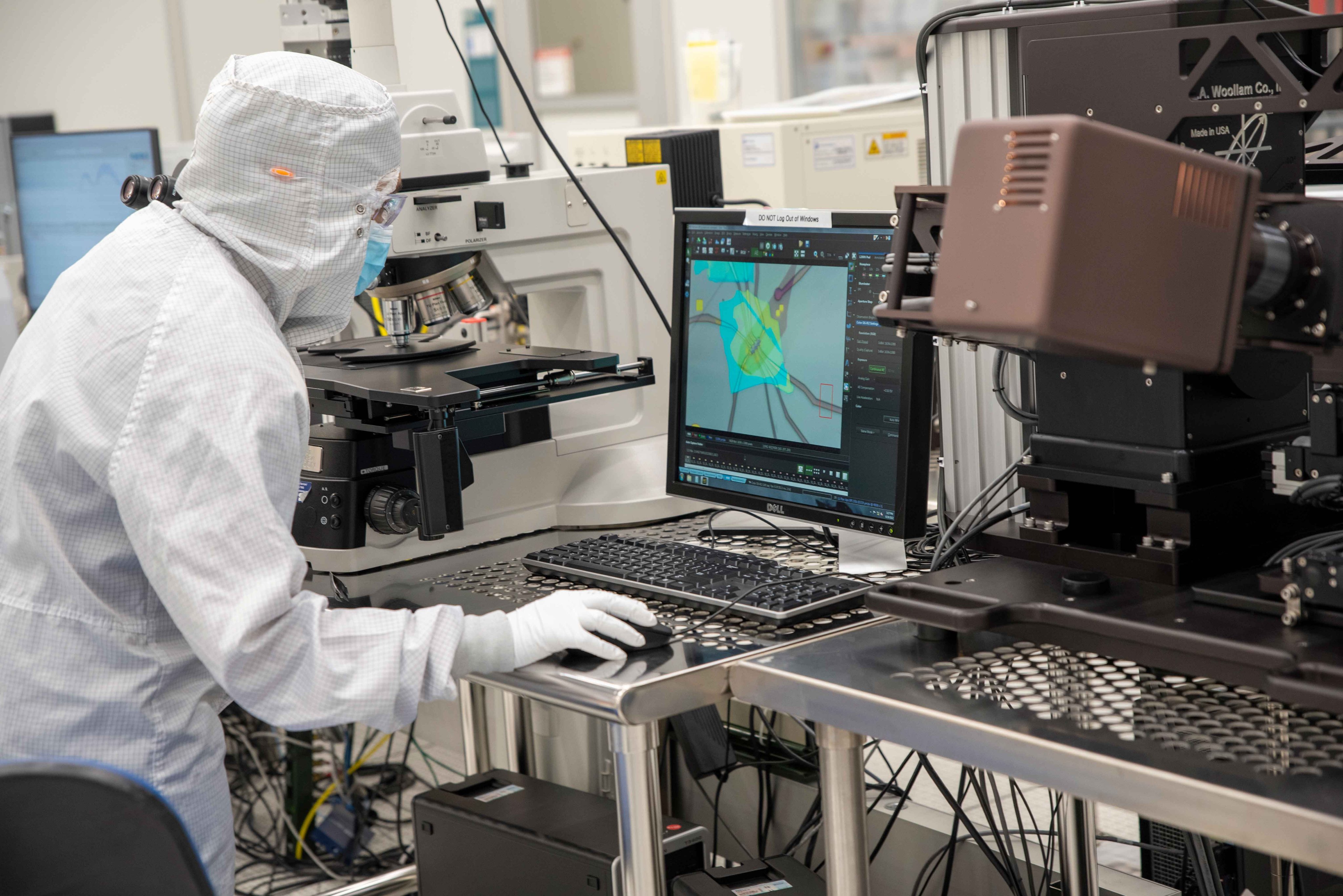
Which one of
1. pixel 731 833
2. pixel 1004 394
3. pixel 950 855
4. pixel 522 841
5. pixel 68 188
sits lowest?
pixel 731 833

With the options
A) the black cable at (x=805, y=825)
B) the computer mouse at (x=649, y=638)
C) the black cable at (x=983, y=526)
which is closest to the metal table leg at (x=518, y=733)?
the black cable at (x=805, y=825)

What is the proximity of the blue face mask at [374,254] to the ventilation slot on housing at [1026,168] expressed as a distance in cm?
68

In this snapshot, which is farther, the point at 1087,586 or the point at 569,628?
the point at 569,628

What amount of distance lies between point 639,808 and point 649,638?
16cm

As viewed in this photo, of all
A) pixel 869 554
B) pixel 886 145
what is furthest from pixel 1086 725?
pixel 886 145

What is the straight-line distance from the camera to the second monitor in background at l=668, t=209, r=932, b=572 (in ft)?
4.81

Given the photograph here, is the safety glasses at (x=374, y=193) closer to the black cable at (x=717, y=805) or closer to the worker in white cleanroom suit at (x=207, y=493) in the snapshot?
the worker in white cleanroom suit at (x=207, y=493)

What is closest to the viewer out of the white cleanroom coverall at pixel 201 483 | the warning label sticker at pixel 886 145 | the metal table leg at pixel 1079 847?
the white cleanroom coverall at pixel 201 483

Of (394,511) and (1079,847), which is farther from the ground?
(394,511)

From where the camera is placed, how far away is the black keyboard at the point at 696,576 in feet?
4.64

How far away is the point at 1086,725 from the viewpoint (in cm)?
106

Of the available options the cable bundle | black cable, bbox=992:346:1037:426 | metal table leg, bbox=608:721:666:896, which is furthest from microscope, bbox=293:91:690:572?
the cable bundle

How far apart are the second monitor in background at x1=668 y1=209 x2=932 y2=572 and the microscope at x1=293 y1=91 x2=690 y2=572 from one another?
0.56 ft

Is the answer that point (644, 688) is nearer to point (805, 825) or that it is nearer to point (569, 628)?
point (569, 628)
